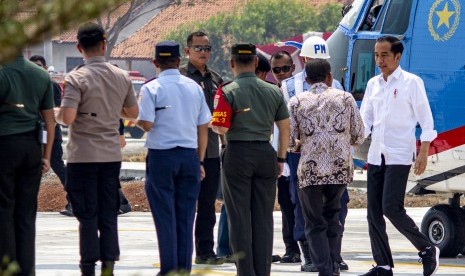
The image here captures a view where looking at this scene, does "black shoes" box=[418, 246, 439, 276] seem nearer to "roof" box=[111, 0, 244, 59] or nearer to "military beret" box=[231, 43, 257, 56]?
"military beret" box=[231, 43, 257, 56]

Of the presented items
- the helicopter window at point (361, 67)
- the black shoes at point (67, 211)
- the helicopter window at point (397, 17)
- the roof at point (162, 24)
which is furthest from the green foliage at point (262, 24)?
the helicopter window at point (397, 17)

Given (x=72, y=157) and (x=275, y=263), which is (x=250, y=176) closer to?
(x=72, y=157)

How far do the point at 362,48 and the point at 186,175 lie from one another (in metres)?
3.87

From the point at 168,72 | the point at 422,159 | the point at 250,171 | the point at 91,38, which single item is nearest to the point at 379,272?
the point at 422,159

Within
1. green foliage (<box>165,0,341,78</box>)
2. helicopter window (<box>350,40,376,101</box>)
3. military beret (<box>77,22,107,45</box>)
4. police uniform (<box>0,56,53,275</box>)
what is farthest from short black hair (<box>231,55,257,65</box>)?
green foliage (<box>165,0,341,78</box>)

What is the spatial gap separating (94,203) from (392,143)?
2.32 metres

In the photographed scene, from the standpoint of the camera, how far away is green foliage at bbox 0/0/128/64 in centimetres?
255

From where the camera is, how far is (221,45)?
6762 centimetres

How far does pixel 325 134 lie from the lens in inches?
352

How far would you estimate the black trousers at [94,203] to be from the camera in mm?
8297

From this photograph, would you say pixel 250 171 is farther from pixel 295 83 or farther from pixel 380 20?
pixel 380 20

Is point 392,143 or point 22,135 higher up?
point 22,135

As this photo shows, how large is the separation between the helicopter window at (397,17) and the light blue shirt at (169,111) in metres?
3.35

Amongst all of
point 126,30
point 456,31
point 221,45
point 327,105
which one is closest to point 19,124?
point 327,105
